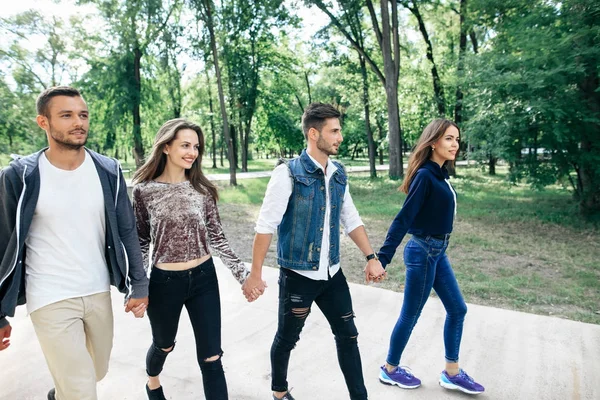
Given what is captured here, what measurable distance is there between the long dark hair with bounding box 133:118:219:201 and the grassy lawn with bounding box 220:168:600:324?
3.68m

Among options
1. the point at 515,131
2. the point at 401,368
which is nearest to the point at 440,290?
the point at 401,368

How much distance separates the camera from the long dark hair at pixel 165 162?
109 inches

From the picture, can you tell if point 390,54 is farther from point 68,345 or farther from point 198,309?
point 68,345

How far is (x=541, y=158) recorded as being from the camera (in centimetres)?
958

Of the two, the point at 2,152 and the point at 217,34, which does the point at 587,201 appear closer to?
the point at 2,152

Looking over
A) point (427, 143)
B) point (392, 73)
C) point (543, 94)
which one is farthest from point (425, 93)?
point (427, 143)

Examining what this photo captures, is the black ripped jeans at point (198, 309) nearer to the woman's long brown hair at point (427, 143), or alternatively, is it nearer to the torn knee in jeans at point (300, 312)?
the torn knee in jeans at point (300, 312)

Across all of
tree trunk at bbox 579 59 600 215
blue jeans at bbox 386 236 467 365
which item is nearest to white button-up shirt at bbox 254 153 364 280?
blue jeans at bbox 386 236 467 365

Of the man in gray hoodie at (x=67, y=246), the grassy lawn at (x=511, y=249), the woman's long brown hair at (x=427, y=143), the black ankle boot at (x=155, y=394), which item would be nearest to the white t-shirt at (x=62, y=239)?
the man in gray hoodie at (x=67, y=246)

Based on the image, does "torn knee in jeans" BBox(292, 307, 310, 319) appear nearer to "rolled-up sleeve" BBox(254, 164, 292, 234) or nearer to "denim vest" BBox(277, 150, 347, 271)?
"denim vest" BBox(277, 150, 347, 271)

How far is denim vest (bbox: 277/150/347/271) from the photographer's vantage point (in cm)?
274

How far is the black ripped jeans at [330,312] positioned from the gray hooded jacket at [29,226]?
0.87 m

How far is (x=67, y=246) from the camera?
2299 millimetres

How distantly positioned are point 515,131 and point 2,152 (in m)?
14.2
